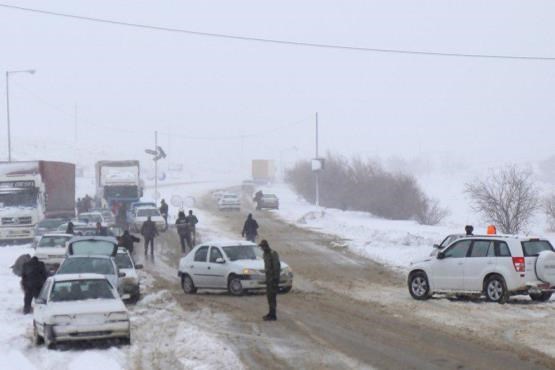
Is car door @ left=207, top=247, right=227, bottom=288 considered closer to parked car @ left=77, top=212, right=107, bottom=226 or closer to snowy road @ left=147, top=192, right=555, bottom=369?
snowy road @ left=147, top=192, right=555, bottom=369

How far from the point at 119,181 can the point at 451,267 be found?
36637mm

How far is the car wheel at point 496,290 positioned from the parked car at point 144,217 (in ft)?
98.6

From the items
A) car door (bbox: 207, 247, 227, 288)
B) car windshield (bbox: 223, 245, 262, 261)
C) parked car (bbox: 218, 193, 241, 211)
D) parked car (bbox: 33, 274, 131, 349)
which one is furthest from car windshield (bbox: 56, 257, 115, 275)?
parked car (bbox: 218, 193, 241, 211)

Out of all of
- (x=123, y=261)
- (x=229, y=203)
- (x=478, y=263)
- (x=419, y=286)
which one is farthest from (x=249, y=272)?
(x=229, y=203)

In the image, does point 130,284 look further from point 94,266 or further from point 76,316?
point 76,316

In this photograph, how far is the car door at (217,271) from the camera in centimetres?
2359

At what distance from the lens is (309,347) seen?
1428 cm

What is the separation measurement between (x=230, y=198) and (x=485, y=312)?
182 ft

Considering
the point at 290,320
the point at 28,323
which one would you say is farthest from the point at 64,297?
the point at 290,320

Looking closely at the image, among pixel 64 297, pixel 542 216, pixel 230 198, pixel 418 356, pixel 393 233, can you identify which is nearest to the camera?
pixel 418 356

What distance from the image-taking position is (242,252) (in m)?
24.4

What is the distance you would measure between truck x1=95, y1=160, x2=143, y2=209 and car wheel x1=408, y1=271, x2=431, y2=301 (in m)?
34.7

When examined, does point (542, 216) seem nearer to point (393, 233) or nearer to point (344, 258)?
point (393, 233)

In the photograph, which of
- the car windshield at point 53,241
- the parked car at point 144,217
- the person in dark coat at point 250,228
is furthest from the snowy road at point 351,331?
the parked car at point 144,217
